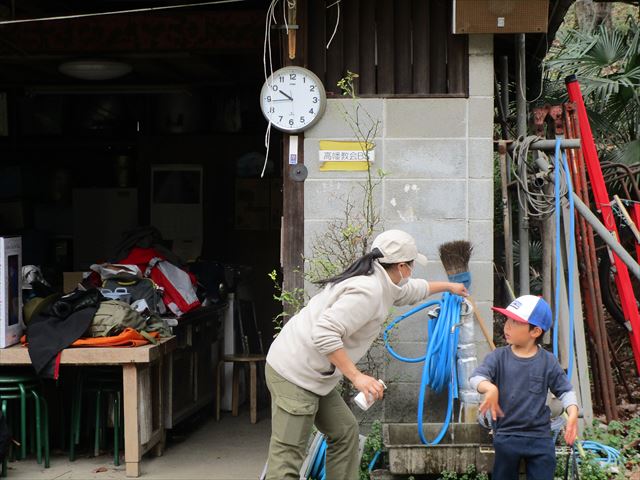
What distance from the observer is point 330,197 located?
662 centimetres

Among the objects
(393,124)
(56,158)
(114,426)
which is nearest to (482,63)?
(393,124)

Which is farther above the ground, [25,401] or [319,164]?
[319,164]

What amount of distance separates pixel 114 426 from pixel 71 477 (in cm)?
53

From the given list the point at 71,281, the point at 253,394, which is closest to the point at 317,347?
the point at 253,394

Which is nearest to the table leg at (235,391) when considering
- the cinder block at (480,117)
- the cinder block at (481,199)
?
the cinder block at (481,199)

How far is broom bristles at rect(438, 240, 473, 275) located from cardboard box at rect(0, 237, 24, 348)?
3.18 meters

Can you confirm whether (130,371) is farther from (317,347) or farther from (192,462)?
(317,347)

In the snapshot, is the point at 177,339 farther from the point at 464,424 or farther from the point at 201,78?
the point at 201,78

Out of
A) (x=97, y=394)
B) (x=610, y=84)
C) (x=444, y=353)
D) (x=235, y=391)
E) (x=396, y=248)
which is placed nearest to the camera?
(x=396, y=248)

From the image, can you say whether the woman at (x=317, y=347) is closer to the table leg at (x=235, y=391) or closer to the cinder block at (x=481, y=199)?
the cinder block at (x=481, y=199)

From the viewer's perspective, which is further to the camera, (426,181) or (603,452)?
(426,181)

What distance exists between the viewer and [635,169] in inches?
344

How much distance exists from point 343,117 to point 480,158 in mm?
1031

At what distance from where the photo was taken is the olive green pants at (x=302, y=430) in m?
4.97
